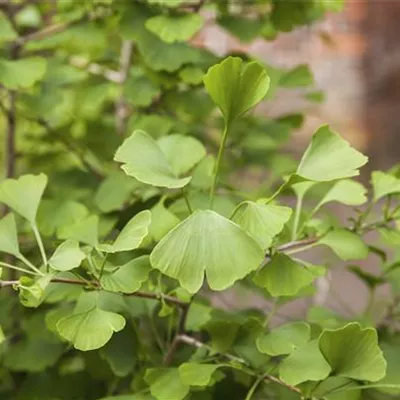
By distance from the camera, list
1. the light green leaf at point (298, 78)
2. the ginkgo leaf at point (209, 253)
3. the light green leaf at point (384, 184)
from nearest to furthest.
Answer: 1. the ginkgo leaf at point (209, 253)
2. the light green leaf at point (384, 184)
3. the light green leaf at point (298, 78)

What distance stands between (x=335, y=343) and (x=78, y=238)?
0.18m

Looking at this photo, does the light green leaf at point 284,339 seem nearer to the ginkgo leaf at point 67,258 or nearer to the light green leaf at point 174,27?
the ginkgo leaf at point 67,258

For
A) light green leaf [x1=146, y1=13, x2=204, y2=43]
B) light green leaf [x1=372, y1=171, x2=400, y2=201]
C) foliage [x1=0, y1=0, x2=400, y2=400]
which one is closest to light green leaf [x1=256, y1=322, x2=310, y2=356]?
foliage [x1=0, y1=0, x2=400, y2=400]

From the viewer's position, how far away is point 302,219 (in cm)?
52

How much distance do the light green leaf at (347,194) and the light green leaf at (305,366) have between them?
0.10 meters

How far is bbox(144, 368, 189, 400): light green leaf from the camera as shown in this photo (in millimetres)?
429

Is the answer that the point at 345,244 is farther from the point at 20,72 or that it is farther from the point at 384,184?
the point at 20,72

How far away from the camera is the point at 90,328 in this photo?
1.32ft

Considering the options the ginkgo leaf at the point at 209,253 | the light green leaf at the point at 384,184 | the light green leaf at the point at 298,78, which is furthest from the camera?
the light green leaf at the point at 298,78

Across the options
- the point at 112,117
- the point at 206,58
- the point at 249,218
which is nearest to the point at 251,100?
the point at 249,218

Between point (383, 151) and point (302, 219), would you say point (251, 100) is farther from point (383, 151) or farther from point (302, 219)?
point (383, 151)

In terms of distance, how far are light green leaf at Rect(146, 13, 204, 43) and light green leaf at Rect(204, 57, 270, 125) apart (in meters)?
0.16

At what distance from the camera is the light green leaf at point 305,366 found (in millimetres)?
409

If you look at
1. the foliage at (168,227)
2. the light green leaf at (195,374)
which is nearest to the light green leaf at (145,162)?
the foliage at (168,227)
